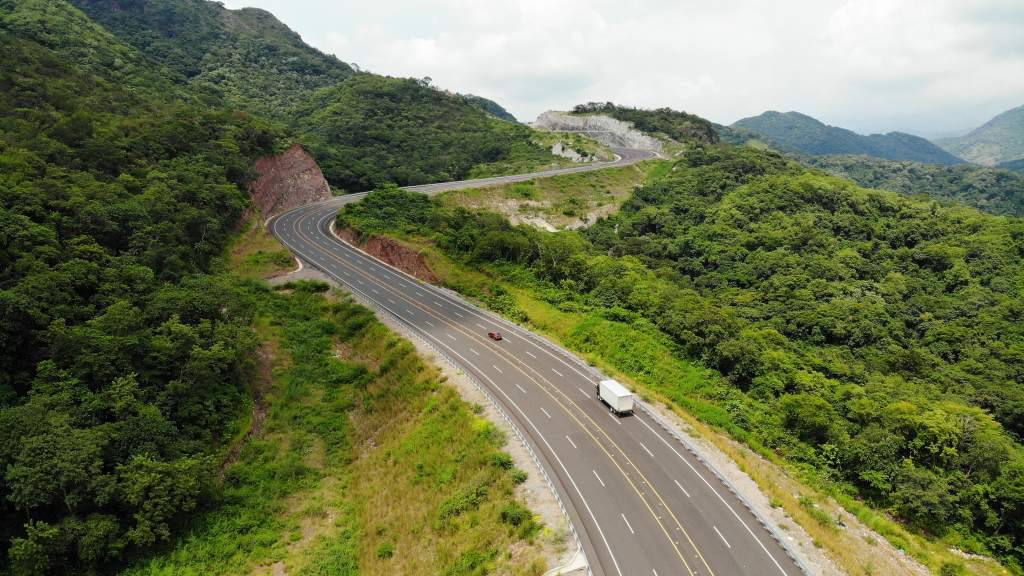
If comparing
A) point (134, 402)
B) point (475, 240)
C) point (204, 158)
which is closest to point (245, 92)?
point (204, 158)

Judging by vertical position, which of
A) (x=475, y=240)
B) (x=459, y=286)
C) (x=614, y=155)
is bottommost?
(x=459, y=286)

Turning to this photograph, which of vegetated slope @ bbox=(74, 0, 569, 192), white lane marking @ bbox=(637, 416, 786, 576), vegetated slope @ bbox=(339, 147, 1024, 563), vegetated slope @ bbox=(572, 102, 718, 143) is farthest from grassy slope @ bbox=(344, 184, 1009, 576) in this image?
vegetated slope @ bbox=(572, 102, 718, 143)

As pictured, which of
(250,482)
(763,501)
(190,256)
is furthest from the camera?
(190,256)

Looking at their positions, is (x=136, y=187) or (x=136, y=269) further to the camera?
(x=136, y=187)

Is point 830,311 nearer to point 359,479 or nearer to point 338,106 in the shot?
point 359,479

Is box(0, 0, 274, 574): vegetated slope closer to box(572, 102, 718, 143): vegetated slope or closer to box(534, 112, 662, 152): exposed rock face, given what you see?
box(534, 112, 662, 152): exposed rock face

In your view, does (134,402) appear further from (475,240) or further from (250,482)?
(475,240)
